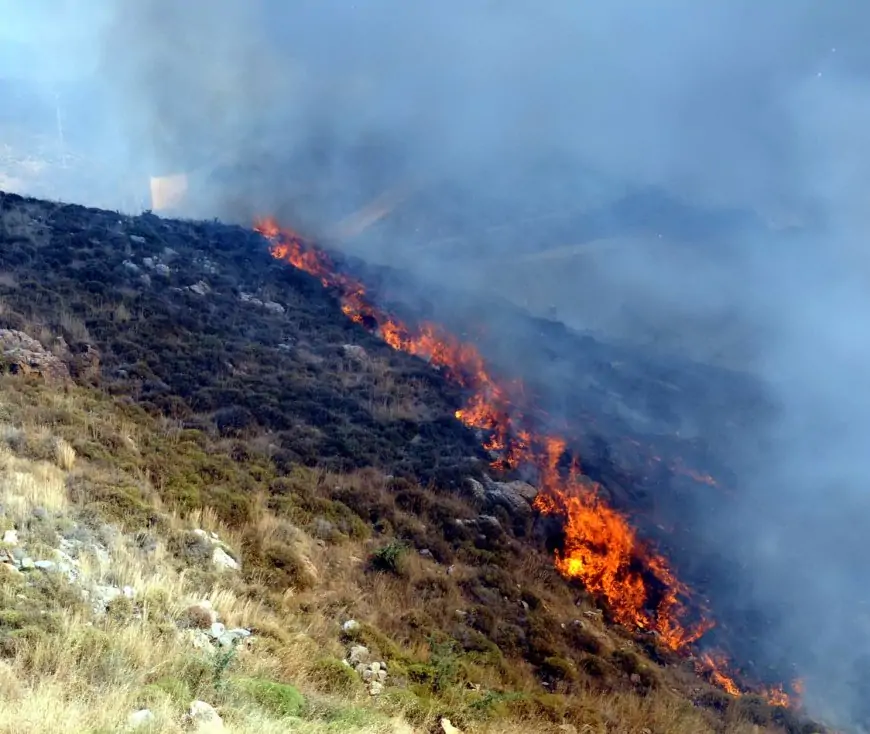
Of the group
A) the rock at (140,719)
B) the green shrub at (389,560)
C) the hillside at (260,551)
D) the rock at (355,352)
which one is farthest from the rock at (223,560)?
the rock at (355,352)

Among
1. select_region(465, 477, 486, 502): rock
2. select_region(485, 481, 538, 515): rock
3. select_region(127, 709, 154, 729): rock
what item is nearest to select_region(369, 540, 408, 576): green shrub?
select_region(465, 477, 486, 502): rock

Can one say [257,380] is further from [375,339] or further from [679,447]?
[679,447]

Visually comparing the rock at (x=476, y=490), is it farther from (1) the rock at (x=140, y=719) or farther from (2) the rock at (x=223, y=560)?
(1) the rock at (x=140, y=719)

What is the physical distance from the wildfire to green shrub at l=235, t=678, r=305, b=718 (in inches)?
393

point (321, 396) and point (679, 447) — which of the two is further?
point (679, 447)

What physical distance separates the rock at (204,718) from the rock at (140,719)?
29 centimetres

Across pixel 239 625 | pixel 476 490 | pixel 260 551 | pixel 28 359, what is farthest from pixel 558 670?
pixel 28 359

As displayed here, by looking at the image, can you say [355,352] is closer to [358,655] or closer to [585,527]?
[585,527]

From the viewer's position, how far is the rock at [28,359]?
12414 mm

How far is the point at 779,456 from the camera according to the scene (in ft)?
82.7

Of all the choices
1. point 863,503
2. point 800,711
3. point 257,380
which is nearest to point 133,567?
point 257,380

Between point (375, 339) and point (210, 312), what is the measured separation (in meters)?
6.63

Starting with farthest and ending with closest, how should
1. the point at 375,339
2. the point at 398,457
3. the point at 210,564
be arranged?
the point at 375,339, the point at 398,457, the point at 210,564

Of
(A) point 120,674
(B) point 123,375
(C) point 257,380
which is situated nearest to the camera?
(A) point 120,674
